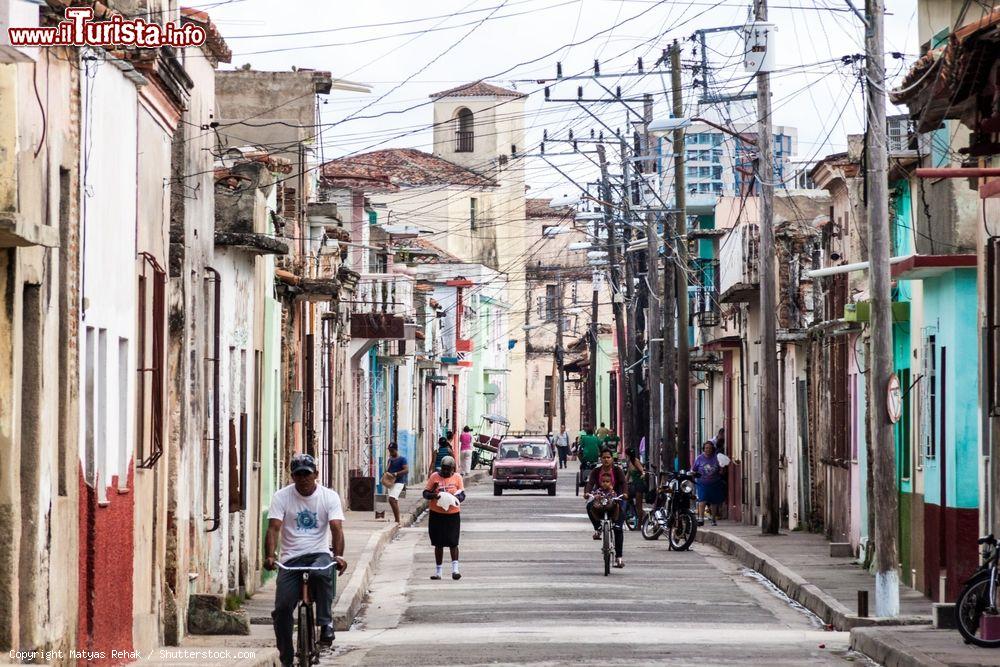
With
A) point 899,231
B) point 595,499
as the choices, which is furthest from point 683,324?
point 899,231

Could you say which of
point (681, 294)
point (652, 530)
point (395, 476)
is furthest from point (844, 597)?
point (681, 294)

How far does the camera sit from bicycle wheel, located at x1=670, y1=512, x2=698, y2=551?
3359 centimetres

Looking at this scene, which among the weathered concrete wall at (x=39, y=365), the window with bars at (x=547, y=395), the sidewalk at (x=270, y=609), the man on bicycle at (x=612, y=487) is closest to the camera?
the weathered concrete wall at (x=39, y=365)

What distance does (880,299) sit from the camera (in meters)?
20.7

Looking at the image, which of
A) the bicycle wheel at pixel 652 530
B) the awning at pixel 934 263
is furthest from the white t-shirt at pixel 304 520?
the bicycle wheel at pixel 652 530

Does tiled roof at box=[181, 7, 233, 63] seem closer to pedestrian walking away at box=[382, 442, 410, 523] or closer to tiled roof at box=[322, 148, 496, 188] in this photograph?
pedestrian walking away at box=[382, 442, 410, 523]

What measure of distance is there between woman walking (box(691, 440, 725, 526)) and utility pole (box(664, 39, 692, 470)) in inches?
55.3

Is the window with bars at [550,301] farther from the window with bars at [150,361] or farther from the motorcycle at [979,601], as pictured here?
the window with bars at [150,361]

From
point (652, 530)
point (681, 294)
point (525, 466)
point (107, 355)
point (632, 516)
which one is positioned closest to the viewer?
point (107, 355)

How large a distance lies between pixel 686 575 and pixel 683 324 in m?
15.3

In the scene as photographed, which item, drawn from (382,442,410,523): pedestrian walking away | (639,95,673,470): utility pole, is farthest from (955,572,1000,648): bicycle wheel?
(639,95,673,470): utility pole

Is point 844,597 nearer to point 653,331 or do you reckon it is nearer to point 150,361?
point 150,361

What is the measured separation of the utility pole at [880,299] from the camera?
67.8ft

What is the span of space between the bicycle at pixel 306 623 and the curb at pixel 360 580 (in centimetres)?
562
